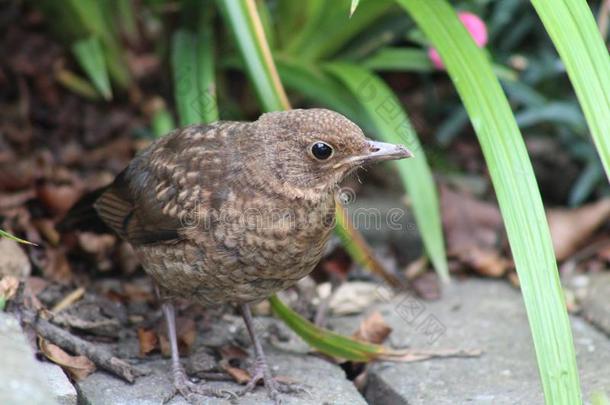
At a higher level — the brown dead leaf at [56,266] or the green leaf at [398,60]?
the green leaf at [398,60]

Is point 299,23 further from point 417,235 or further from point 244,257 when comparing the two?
point 244,257

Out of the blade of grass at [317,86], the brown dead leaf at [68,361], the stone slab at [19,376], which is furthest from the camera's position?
the blade of grass at [317,86]

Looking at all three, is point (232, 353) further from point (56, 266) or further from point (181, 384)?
point (56, 266)

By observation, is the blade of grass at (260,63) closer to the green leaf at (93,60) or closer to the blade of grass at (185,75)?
the blade of grass at (185,75)

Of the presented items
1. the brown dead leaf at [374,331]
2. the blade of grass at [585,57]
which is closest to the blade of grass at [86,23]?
the brown dead leaf at [374,331]

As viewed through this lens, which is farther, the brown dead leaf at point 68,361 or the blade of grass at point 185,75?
the blade of grass at point 185,75

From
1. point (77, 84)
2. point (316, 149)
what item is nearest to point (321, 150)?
point (316, 149)

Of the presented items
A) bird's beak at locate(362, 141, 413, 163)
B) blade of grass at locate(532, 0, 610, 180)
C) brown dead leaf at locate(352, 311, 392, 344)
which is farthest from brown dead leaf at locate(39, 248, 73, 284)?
blade of grass at locate(532, 0, 610, 180)

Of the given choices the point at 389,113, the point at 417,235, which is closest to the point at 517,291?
the point at 417,235
